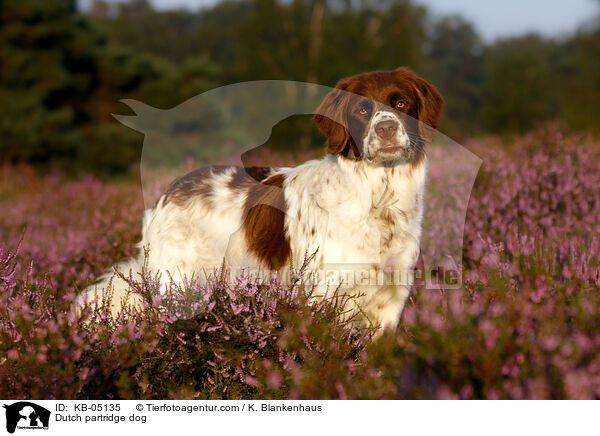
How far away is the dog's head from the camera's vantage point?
263cm

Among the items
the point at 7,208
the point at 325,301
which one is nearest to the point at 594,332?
the point at 325,301

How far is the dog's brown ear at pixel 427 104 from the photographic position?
2.85 metres

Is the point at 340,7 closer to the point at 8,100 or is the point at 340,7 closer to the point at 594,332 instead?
the point at 8,100

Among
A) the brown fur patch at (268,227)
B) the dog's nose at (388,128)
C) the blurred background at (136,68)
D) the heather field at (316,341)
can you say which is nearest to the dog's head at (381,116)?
the dog's nose at (388,128)

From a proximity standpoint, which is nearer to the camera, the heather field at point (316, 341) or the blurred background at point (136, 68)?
the heather field at point (316, 341)

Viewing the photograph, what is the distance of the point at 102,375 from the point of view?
2086 millimetres

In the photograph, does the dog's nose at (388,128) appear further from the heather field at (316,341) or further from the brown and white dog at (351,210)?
the heather field at (316,341)

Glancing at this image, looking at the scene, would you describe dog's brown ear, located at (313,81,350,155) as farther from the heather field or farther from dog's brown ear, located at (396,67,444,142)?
the heather field

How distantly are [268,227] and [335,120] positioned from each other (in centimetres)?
75

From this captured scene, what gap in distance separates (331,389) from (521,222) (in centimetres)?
293
